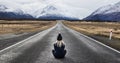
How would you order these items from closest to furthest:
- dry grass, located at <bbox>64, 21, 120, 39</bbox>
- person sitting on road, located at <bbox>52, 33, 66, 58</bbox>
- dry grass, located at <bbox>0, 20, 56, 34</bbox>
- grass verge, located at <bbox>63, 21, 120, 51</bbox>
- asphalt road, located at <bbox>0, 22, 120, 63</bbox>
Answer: asphalt road, located at <bbox>0, 22, 120, 63</bbox> < person sitting on road, located at <bbox>52, 33, 66, 58</bbox> < grass verge, located at <bbox>63, 21, 120, 51</bbox> < dry grass, located at <bbox>64, 21, 120, 39</bbox> < dry grass, located at <bbox>0, 20, 56, 34</bbox>

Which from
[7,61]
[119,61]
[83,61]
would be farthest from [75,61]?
[7,61]

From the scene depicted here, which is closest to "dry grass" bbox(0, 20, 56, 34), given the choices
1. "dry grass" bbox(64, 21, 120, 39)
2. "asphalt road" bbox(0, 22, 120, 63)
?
"dry grass" bbox(64, 21, 120, 39)

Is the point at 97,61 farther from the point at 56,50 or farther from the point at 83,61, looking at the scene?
the point at 56,50

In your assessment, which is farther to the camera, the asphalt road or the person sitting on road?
the person sitting on road

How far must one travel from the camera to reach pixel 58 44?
1315cm

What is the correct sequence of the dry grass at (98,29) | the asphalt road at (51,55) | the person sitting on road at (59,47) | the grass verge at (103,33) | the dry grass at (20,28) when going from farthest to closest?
the dry grass at (20,28) < the dry grass at (98,29) < the grass verge at (103,33) < the person sitting on road at (59,47) < the asphalt road at (51,55)

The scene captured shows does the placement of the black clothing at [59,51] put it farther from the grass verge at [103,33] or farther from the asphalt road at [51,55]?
the grass verge at [103,33]

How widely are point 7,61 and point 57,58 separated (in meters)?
2.53

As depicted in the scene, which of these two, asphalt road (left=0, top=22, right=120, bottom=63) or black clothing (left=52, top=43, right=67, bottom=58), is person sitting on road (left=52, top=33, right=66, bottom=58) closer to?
black clothing (left=52, top=43, right=67, bottom=58)

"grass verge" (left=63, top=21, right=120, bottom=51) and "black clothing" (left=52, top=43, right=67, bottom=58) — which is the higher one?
"black clothing" (left=52, top=43, right=67, bottom=58)

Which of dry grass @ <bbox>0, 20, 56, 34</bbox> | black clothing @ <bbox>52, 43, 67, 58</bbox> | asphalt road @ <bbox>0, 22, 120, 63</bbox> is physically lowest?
dry grass @ <bbox>0, 20, 56, 34</bbox>

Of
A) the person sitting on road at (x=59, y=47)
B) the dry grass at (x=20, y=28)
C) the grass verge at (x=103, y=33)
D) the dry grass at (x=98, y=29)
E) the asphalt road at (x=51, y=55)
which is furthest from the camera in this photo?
the dry grass at (x=20, y=28)

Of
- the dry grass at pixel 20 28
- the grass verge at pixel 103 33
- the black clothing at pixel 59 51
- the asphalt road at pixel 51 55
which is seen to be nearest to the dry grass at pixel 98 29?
the grass verge at pixel 103 33

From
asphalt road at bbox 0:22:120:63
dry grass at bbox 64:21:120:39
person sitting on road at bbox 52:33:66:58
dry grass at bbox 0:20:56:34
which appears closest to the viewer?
asphalt road at bbox 0:22:120:63
